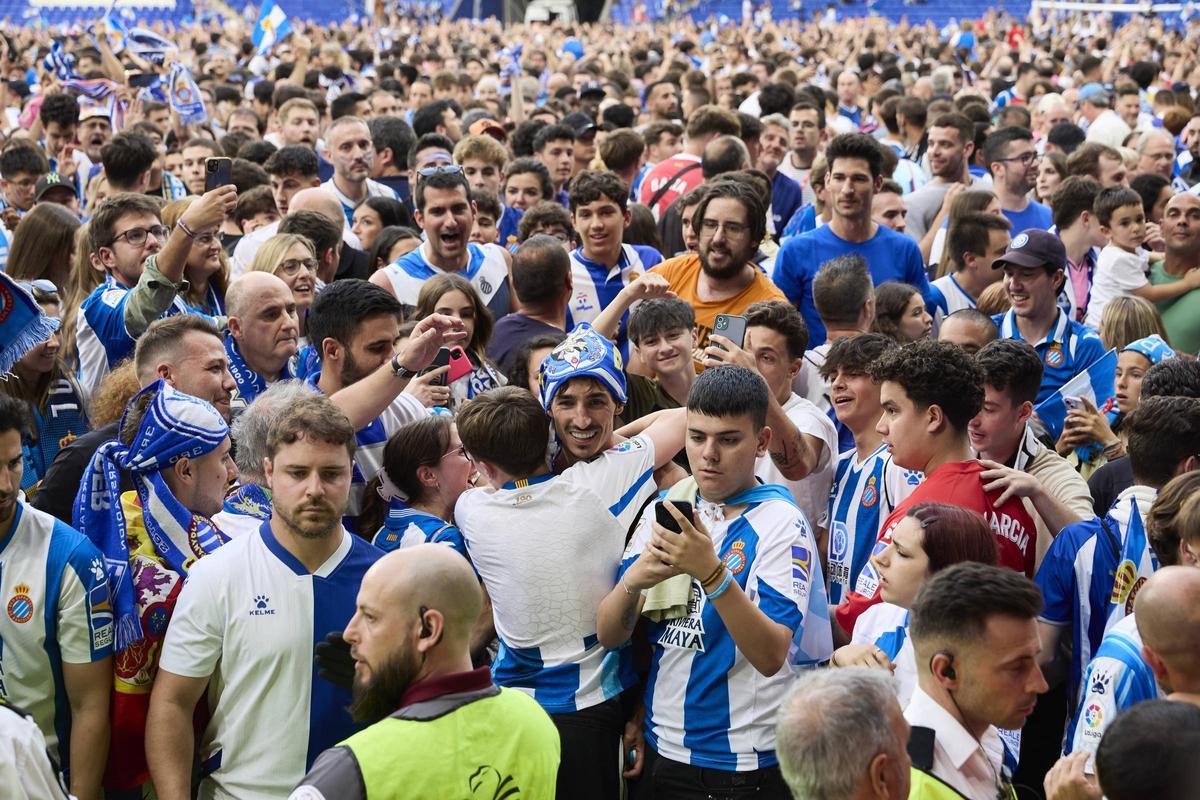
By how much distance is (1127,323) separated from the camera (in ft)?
19.9

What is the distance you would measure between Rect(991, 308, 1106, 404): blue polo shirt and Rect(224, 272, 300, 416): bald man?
315 centimetres

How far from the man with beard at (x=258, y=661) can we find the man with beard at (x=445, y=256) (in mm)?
3011

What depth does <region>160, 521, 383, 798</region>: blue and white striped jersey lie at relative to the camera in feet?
11.5

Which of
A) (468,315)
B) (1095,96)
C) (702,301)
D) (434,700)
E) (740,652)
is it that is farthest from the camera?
(1095,96)

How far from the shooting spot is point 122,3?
3681 cm

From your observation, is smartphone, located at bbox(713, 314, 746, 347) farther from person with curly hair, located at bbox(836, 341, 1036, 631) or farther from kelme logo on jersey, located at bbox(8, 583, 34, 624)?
kelme logo on jersey, located at bbox(8, 583, 34, 624)

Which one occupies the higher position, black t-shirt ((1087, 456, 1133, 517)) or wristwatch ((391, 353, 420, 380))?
wristwatch ((391, 353, 420, 380))

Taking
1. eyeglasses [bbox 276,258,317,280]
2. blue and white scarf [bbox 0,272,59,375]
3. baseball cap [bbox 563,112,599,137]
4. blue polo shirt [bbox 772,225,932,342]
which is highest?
blue and white scarf [bbox 0,272,59,375]

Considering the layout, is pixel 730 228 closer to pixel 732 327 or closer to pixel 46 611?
pixel 732 327

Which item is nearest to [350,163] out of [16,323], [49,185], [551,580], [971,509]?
[49,185]

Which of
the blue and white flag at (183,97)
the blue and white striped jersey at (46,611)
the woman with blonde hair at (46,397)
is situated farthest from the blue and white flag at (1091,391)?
the blue and white flag at (183,97)

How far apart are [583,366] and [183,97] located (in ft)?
29.5

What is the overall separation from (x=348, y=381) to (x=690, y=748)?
192 cm

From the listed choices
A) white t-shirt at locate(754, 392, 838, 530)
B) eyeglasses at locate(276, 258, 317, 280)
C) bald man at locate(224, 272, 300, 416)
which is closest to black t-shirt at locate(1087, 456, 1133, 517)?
white t-shirt at locate(754, 392, 838, 530)
